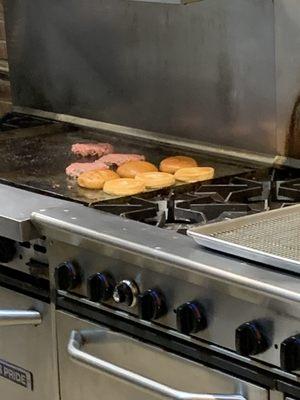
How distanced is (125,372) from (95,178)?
1.77 feet

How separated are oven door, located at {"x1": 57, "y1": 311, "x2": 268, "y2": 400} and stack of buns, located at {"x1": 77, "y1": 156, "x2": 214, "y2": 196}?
33 cm

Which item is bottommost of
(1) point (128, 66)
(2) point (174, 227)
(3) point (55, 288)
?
(3) point (55, 288)

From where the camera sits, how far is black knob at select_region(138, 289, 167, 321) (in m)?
1.68

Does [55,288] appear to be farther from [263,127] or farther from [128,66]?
[128,66]

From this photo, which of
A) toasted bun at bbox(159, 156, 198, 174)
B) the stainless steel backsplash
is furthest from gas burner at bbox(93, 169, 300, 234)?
the stainless steel backsplash

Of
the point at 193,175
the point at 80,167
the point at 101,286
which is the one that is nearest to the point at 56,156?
Answer: the point at 80,167

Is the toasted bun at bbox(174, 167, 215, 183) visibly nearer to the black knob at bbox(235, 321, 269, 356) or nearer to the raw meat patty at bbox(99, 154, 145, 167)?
the raw meat patty at bbox(99, 154, 145, 167)

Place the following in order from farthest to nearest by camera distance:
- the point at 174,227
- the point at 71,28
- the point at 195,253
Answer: the point at 71,28
the point at 174,227
the point at 195,253

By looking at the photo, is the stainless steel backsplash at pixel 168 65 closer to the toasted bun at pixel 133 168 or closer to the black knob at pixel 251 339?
the toasted bun at pixel 133 168

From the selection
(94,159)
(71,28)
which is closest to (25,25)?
(71,28)

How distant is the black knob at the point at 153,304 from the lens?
1682 mm

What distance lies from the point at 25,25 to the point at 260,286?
1589 millimetres

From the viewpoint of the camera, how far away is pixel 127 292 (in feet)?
5.68

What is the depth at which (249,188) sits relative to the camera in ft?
6.75
